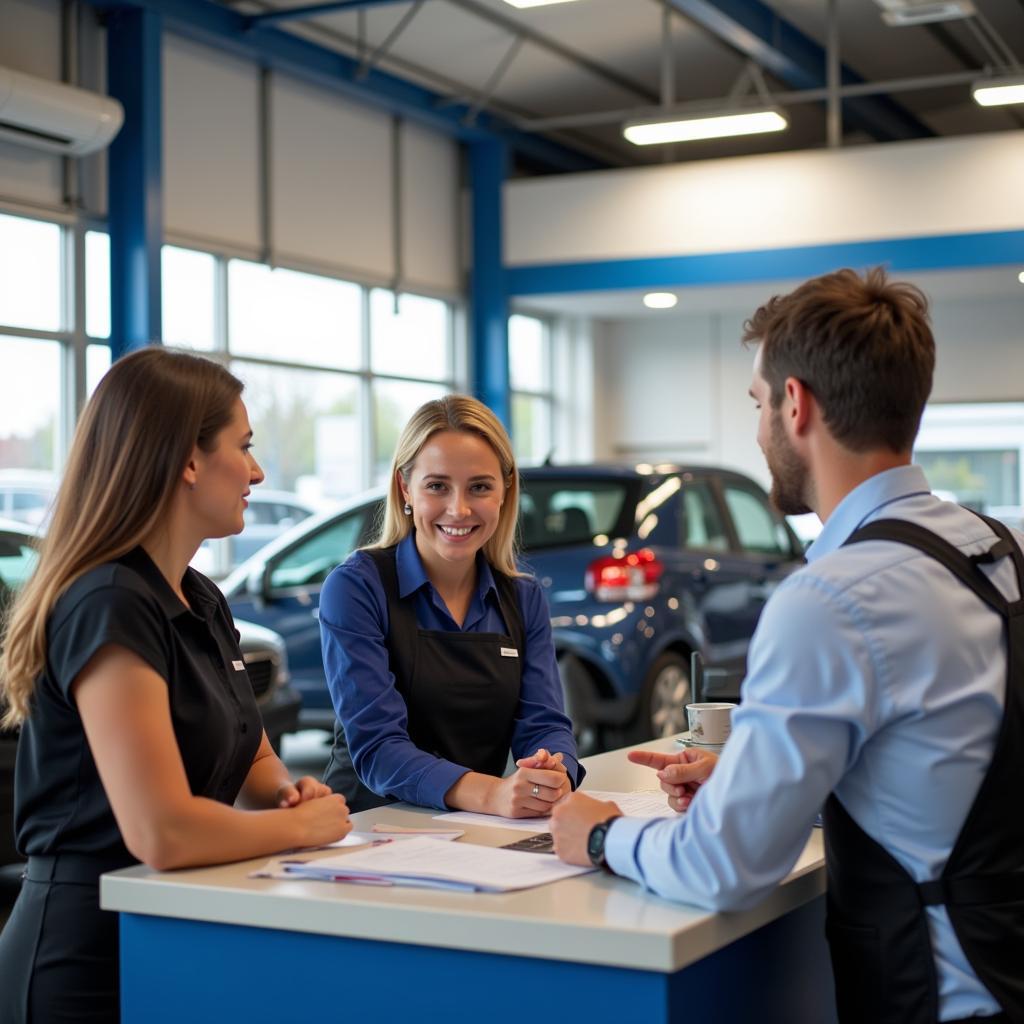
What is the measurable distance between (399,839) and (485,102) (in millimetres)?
11336

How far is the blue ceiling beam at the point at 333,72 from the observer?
10.1m

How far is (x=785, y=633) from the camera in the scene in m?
1.75

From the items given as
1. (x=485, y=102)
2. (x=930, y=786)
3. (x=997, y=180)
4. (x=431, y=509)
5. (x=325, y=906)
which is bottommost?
(x=325, y=906)

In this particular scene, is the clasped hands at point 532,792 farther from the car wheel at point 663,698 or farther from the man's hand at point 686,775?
the car wheel at point 663,698

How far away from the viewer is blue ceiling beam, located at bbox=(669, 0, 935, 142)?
10703mm

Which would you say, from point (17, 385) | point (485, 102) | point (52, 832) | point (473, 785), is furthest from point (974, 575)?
point (485, 102)

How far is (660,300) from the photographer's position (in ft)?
46.3

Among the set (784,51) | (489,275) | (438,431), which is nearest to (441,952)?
(438,431)

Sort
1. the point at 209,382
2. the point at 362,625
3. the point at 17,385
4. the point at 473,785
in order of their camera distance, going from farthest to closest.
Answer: the point at 17,385, the point at 362,625, the point at 473,785, the point at 209,382

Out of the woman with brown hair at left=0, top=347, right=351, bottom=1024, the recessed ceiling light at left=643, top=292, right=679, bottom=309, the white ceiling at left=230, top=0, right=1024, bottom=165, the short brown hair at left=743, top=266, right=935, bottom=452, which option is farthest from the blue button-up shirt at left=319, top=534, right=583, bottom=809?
the recessed ceiling light at left=643, top=292, right=679, bottom=309

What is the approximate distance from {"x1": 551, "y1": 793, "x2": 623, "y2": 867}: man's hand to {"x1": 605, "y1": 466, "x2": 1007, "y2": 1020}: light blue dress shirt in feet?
0.67

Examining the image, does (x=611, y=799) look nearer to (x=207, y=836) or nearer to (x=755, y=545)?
(x=207, y=836)

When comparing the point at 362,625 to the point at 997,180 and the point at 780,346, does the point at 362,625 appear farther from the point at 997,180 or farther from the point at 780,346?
the point at 997,180

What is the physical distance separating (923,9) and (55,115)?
537cm
